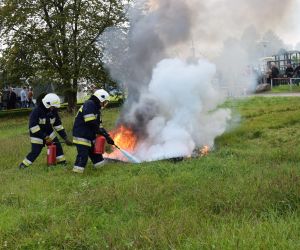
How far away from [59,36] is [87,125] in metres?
16.3

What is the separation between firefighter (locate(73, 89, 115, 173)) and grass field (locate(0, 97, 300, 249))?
0.33 m

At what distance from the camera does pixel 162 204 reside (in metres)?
5.70

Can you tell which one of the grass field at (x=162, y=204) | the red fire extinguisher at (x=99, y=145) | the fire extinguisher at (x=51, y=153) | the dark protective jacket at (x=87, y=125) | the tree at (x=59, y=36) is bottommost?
the grass field at (x=162, y=204)

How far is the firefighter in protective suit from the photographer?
368 inches

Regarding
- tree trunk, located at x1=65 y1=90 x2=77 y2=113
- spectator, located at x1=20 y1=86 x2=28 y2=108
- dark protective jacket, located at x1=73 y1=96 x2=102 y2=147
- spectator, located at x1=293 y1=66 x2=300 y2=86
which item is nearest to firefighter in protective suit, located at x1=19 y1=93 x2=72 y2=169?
dark protective jacket, located at x1=73 y1=96 x2=102 y2=147

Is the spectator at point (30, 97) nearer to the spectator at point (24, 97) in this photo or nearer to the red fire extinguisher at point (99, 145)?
the spectator at point (24, 97)

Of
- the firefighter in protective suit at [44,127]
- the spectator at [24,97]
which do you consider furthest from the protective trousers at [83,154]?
the spectator at [24,97]

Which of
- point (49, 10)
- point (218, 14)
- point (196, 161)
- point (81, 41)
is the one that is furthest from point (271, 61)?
point (196, 161)

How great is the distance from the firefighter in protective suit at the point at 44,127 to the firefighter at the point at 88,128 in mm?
930

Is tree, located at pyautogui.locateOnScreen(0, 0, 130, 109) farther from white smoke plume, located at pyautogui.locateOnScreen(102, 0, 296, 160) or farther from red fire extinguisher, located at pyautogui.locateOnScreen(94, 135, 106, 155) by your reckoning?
red fire extinguisher, located at pyautogui.locateOnScreen(94, 135, 106, 155)

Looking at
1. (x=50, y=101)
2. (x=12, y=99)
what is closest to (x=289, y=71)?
(x=50, y=101)

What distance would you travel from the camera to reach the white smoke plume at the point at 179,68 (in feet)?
31.9

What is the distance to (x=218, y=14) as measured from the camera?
1009cm

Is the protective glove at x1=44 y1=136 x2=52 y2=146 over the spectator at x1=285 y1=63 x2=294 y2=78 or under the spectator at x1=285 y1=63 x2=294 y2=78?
under
